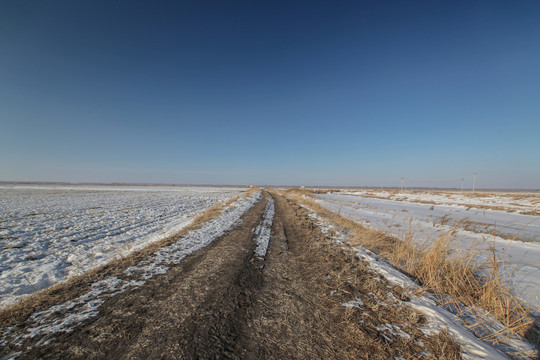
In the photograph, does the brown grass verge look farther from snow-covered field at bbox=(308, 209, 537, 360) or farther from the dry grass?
the dry grass

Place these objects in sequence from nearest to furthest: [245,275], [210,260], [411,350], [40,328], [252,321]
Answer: [411,350]
[40,328]
[252,321]
[245,275]
[210,260]

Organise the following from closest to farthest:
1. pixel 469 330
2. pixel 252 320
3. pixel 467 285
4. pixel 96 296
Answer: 1. pixel 469 330
2. pixel 252 320
3. pixel 96 296
4. pixel 467 285

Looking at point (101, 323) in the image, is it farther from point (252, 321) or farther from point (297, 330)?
point (297, 330)

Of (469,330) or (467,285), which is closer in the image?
(469,330)

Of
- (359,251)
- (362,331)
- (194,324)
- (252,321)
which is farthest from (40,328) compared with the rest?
(359,251)

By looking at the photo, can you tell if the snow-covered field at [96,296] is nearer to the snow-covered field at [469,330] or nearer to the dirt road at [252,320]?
the dirt road at [252,320]

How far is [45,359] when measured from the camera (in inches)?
98.3

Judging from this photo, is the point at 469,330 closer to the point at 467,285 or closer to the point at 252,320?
the point at 467,285

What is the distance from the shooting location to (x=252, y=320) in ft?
11.1

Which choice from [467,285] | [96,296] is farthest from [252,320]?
[467,285]

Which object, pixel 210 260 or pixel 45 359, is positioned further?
pixel 210 260

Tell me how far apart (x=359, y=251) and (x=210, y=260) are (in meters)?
4.86

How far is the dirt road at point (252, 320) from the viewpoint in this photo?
2.69 metres

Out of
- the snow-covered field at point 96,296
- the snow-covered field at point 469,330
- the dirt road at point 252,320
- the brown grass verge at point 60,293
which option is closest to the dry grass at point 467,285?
the snow-covered field at point 469,330
